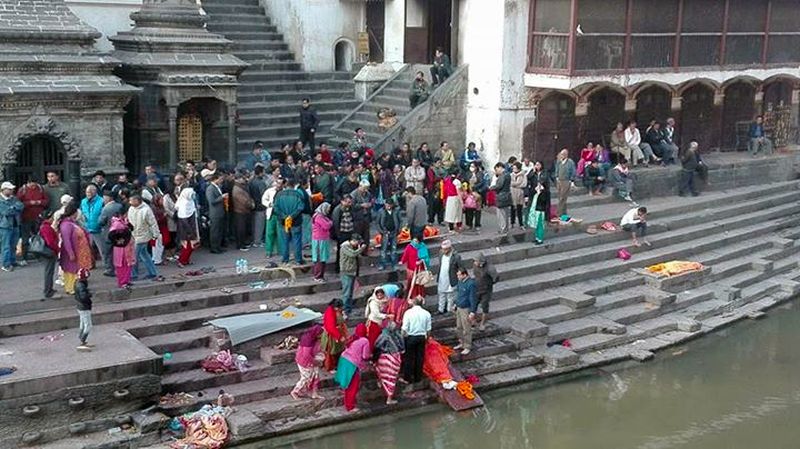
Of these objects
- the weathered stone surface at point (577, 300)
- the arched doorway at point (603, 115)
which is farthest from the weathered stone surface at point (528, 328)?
the arched doorway at point (603, 115)

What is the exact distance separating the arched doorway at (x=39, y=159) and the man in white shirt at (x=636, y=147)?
13346 mm

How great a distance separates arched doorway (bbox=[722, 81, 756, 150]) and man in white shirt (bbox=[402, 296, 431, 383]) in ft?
56.6

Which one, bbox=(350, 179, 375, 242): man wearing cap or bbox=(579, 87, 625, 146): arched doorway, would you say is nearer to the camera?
bbox=(350, 179, 375, 242): man wearing cap

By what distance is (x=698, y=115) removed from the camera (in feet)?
88.8

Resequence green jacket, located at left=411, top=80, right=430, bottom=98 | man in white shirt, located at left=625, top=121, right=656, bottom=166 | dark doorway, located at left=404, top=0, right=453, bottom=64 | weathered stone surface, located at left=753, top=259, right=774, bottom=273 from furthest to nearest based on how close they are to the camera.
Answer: dark doorway, located at left=404, top=0, right=453, bottom=64 < man in white shirt, located at left=625, top=121, right=656, bottom=166 < green jacket, located at left=411, top=80, right=430, bottom=98 < weathered stone surface, located at left=753, top=259, right=774, bottom=273

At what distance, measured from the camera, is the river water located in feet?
42.9

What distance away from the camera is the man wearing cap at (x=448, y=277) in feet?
50.4

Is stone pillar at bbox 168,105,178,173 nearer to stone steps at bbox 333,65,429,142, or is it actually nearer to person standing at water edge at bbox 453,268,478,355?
stone steps at bbox 333,65,429,142

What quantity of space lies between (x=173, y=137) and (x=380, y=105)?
6855 mm

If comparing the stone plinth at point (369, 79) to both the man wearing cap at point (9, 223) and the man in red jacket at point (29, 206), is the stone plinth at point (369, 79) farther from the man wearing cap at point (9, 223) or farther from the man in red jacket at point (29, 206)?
the man wearing cap at point (9, 223)

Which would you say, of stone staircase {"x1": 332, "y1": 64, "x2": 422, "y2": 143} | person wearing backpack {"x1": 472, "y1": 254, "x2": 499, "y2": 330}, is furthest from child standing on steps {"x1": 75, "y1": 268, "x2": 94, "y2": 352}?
stone staircase {"x1": 332, "y1": 64, "x2": 422, "y2": 143}

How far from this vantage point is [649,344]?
55.5 feet

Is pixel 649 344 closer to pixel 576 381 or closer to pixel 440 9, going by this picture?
pixel 576 381

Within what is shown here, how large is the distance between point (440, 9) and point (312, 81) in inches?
157
